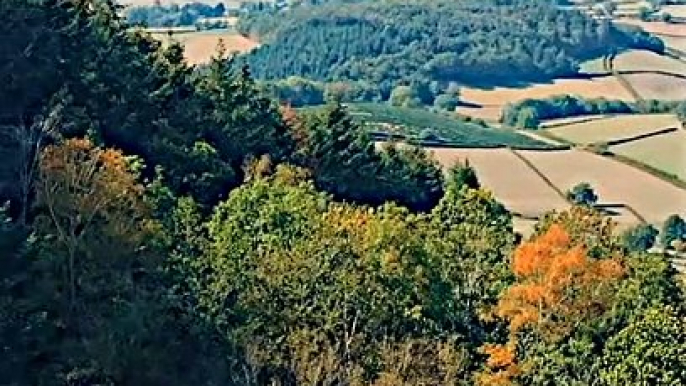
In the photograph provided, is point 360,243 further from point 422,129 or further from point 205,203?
point 422,129

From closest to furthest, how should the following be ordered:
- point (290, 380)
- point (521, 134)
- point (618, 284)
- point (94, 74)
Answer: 1. point (290, 380)
2. point (618, 284)
3. point (94, 74)
4. point (521, 134)

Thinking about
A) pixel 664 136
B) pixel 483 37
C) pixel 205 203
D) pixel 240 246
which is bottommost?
pixel 483 37

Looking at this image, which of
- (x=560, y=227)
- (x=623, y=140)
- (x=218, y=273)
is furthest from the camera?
(x=623, y=140)

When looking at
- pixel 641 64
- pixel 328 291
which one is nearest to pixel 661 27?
pixel 641 64

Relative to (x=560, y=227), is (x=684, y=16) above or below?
below

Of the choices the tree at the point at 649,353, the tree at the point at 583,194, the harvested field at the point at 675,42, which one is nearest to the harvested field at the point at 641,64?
the harvested field at the point at 675,42

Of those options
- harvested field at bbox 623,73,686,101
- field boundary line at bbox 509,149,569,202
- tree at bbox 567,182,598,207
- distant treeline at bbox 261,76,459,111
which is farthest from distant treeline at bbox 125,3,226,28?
tree at bbox 567,182,598,207


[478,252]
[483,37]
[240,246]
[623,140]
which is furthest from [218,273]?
[483,37]
